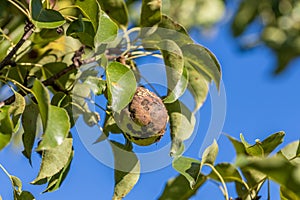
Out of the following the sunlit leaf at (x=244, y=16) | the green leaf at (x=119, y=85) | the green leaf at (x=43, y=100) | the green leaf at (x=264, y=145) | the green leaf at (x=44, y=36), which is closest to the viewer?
the green leaf at (x=43, y=100)

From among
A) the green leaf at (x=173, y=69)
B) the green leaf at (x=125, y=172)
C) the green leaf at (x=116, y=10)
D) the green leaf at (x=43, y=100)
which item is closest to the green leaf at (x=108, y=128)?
the green leaf at (x=125, y=172)

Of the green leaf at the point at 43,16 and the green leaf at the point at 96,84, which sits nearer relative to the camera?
the green leaf at the point at 43,16

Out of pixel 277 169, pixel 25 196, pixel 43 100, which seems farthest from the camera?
pixel 25 196

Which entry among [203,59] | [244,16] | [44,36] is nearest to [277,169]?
[203,59]

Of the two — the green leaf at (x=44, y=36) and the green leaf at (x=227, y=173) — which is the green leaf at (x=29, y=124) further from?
the green leaf at (x=227, y=173)

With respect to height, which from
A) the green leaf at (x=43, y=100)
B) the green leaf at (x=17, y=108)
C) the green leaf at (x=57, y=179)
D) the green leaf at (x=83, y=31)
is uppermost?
the green leaf at (x=83, y=31)

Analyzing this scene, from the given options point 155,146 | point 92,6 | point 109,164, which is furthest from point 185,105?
point 92,6

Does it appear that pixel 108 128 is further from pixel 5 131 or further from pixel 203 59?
pixel 5 131

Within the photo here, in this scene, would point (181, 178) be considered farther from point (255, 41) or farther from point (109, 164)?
point (255, 41)
